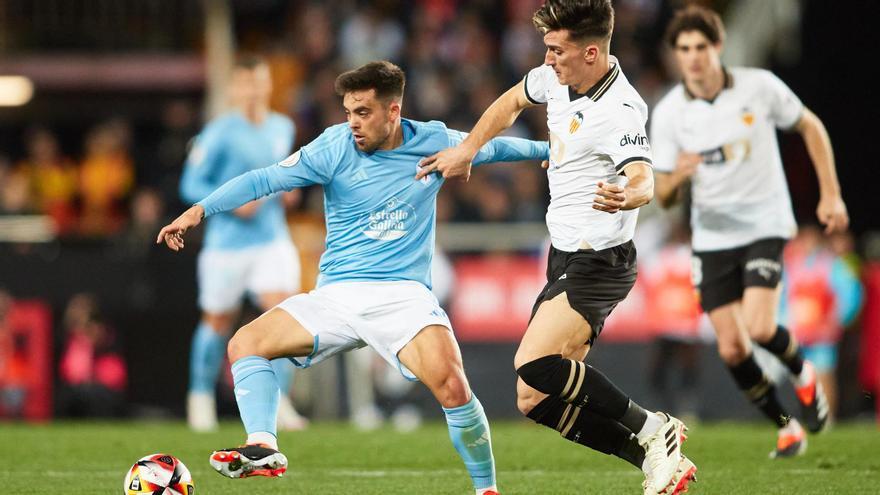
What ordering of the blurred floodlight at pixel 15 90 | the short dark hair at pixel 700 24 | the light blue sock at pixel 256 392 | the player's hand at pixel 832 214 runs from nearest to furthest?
the light blue sock at pixel 256 392 < the player's hand at pixel 832 214 < the short dark hair at pixel 700 24 < the blurred floodlight at pixel 15 90

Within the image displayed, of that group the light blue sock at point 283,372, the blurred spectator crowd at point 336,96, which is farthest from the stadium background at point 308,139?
the light blue sock at point 283,372

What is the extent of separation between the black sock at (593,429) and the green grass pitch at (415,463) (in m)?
0.50

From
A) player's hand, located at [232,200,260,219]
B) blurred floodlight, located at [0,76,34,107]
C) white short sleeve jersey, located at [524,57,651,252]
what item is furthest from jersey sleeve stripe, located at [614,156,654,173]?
blurred floodlight, located at [0,76,34,107]

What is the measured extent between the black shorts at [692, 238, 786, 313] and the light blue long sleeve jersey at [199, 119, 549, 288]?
2.40 metres

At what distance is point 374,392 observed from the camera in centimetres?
1254

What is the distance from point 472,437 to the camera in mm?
5918

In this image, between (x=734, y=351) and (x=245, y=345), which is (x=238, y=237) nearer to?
(x=734, y=351)

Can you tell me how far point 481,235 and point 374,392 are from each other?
191cm

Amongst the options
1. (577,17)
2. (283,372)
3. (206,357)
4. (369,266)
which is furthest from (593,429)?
(206,357)

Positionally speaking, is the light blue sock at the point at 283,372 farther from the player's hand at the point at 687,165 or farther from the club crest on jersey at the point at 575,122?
the club crest on jersey at the point at 575,122

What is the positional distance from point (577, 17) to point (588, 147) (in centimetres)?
59

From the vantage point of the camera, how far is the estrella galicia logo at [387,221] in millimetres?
6230

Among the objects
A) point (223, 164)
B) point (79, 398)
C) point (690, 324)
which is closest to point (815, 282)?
point (690, 324)

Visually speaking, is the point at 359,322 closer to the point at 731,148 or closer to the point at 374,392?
the point at 731,148
